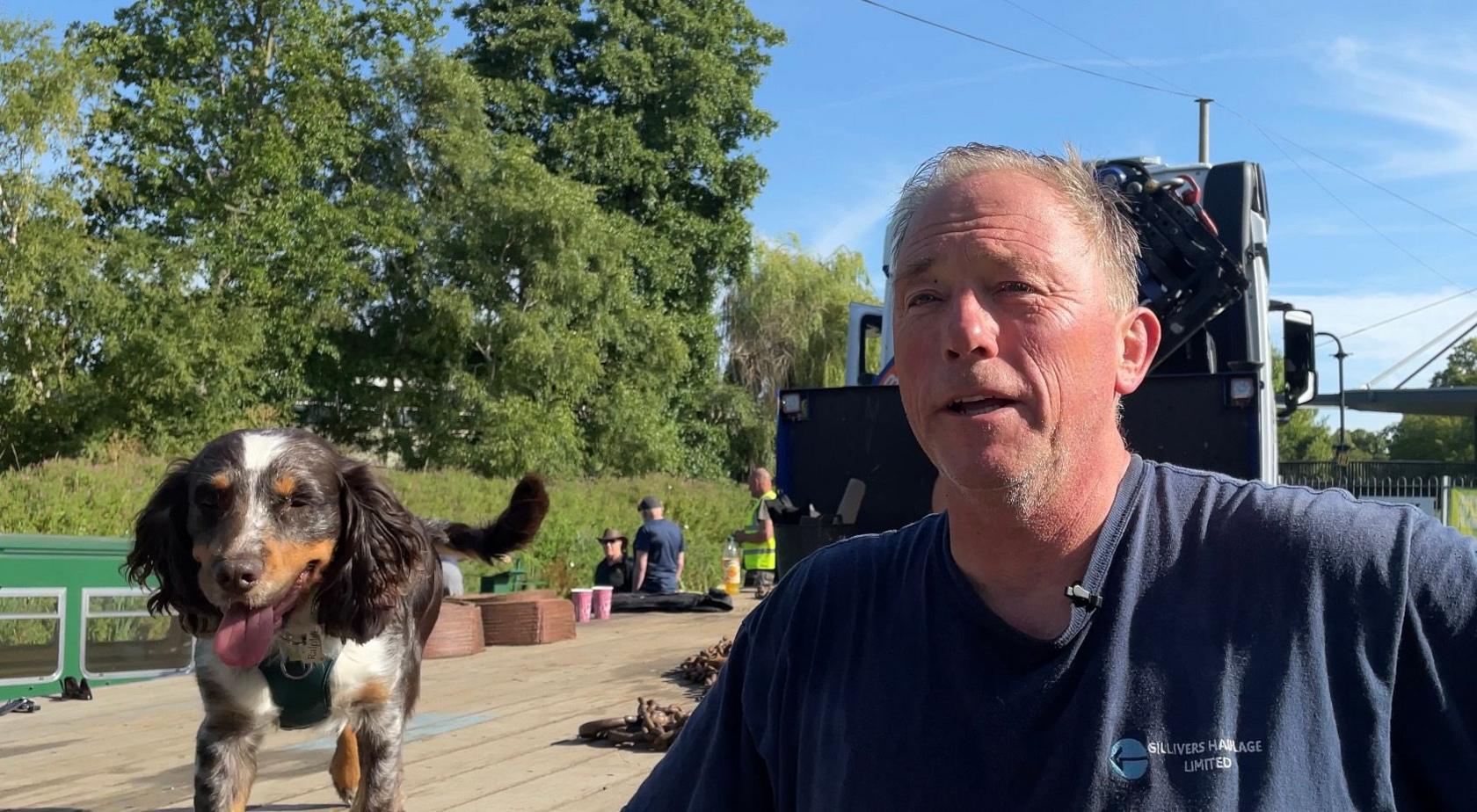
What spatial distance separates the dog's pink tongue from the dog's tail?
6.29 feet

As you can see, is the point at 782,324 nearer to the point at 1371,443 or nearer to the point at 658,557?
the point at 658,557

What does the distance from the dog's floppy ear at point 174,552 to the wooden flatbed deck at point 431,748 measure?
739 millimetres

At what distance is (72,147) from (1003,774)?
28.4 metres

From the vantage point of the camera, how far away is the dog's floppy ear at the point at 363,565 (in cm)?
504

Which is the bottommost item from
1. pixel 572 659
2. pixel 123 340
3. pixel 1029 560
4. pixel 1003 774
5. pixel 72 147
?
pixel 572 659

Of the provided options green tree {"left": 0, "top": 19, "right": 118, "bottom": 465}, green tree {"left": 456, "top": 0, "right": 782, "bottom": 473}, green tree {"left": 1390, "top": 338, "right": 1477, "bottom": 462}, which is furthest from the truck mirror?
green tree {"left": 1390, "top": 338, "right": 1477, "bottom": 462}

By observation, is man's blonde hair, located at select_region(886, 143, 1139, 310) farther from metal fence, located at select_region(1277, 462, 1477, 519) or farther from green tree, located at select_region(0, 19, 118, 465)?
green tree, located at select_region(0, 19, 118, 465)

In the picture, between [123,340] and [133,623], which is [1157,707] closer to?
[133,623]

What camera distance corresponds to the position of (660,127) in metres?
41.6

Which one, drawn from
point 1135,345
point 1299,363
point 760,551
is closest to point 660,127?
point 760,551

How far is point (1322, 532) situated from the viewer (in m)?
1.82

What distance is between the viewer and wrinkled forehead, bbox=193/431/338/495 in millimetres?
4738

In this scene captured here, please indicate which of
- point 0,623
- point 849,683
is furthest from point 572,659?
point 849,683

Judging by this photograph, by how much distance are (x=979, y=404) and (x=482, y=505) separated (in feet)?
65.9
